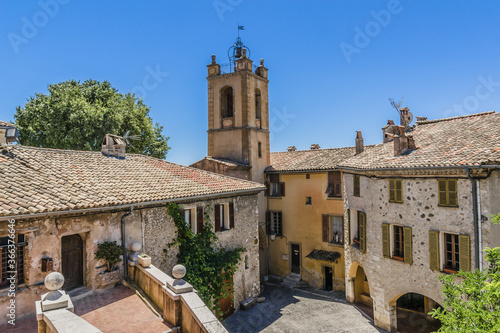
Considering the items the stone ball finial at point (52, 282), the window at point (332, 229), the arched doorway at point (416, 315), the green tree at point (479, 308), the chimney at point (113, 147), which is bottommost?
the arched doorway at point (416, 315)

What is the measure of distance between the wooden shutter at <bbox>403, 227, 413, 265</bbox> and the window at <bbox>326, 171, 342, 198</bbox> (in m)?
8.29

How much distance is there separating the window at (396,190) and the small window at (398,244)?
1340mm

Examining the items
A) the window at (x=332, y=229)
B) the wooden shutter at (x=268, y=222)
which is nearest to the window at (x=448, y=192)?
the window at (x=332, y=229)

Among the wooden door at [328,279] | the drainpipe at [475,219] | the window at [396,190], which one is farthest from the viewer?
the wooden door at [328,279]

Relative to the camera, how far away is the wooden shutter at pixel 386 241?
16087mm

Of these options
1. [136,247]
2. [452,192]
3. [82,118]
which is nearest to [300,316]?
[452,192]

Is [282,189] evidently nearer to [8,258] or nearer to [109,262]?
[109,262]

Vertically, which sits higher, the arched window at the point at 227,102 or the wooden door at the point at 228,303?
the arched window at the point at 227,102

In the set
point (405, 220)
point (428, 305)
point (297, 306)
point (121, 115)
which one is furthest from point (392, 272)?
point (121, 115)

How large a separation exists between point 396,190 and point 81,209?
43.0 feet

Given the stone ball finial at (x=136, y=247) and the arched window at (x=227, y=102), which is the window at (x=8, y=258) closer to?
the stone ball finial at (x=136, y=247)

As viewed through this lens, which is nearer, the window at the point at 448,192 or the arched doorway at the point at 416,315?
the window at the point at 448,192

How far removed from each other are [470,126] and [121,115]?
23706mm

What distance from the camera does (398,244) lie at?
52.4ft
